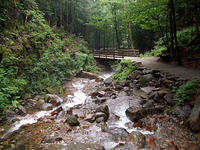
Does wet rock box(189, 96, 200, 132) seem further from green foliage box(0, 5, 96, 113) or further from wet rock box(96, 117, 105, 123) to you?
green foliage box(0, 5, 96, 113)

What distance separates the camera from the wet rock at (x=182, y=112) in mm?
4429

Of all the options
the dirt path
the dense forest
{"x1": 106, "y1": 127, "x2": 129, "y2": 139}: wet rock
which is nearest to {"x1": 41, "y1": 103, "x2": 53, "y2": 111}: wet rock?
the dense forest

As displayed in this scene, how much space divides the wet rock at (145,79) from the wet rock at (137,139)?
4058mm

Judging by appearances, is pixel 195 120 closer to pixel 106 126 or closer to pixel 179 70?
pixel 106 126

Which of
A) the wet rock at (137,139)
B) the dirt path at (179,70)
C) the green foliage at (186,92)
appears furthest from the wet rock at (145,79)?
the wet rock at (137,139)

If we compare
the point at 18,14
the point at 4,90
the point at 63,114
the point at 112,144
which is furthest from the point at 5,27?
the point at 112,144

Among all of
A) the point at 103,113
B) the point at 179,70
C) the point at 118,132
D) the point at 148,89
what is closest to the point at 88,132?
the point at 118,132

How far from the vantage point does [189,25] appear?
12695 mm

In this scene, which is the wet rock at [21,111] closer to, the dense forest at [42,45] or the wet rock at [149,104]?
the dense forest at [42,45]

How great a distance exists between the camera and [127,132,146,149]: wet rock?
12.3 ft

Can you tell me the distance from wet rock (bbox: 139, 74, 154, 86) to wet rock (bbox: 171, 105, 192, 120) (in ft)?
9.56

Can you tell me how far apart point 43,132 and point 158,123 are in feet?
13.5

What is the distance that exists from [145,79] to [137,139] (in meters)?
4.50

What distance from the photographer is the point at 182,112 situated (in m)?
4.60
